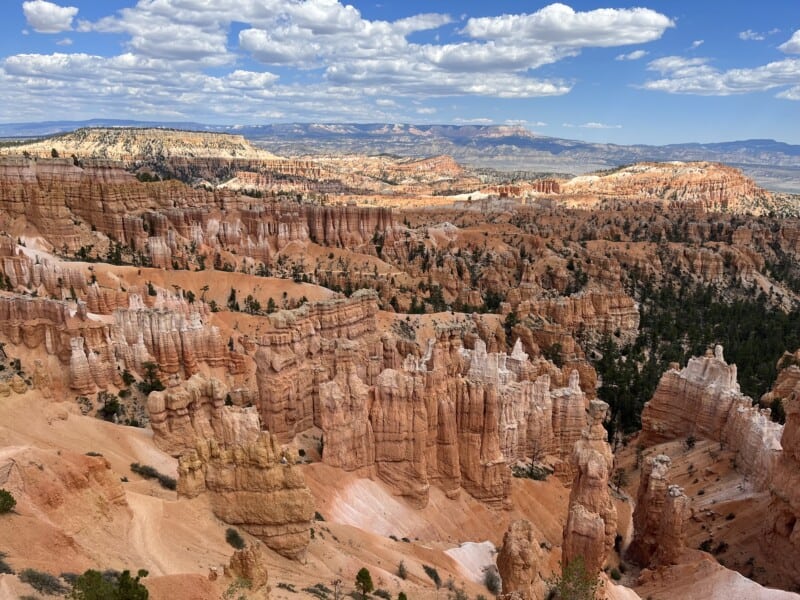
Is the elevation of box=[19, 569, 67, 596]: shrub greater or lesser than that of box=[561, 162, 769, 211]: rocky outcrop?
lesser

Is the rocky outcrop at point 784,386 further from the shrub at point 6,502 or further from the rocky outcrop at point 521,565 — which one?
the shrub at point 6,502

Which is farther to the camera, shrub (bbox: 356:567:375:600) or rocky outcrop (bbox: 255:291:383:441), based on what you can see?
rocky outcrop (bbox: 255:291:383:441)

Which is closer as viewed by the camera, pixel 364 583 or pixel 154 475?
pixel 364 583

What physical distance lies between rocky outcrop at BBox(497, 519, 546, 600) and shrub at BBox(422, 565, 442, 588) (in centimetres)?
320

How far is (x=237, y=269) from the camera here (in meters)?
71.4

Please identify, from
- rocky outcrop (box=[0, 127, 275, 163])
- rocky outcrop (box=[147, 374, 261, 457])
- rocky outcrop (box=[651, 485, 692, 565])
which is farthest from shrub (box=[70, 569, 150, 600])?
rocky outcrop (box=[0, 127, 275, 163])

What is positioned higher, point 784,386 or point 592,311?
point 784,386

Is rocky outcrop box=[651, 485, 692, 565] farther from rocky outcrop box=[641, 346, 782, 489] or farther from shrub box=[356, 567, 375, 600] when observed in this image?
shrub box=[356, 567, 375, 600]

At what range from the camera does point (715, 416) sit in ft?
111

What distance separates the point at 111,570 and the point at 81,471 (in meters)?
3.29

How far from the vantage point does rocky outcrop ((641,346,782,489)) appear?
93.1ft

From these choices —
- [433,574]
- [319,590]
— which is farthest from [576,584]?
[319,590]

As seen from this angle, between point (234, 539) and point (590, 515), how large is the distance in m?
10.5

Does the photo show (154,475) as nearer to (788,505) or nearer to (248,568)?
(248,568)
